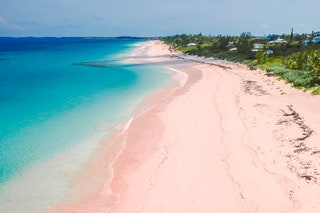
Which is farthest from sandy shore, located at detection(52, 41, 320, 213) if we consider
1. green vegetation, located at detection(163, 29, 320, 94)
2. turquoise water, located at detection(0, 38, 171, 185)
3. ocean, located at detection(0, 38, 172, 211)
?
green vegetation, located at detection(163, 29, 320, 94)

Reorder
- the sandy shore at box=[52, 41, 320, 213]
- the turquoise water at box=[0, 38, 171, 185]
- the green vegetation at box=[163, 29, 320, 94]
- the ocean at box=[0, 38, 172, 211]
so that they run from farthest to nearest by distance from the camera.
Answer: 1. the green vegetation at box=[163, 29, 320, 94]
2. the turquoise water at box=[0, 38, 171, 185]
3. the ocean at box=[0, 38, 172, 211]
4. the sandy shore at box=[52, 41, 320, 213]

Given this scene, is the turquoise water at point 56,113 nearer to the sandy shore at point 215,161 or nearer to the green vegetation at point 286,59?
the sandy shore at point 215,161

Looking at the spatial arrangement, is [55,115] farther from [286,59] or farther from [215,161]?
[286,59]

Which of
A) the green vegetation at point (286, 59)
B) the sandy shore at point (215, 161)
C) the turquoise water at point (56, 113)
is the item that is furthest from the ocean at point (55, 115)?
the green vegetation at point (286, 59)

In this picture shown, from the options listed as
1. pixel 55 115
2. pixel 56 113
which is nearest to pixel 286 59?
pixel 56 113

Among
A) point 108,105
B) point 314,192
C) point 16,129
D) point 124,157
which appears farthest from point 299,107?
point 16,129

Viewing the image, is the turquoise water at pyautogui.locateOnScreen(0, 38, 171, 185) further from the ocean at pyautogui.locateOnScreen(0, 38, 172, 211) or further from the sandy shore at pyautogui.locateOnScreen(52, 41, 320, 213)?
the sandy shore at pyautogui.locateOnScreen(52, 41, 320, 213)

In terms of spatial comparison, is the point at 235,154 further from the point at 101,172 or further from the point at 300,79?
the point at 300,79

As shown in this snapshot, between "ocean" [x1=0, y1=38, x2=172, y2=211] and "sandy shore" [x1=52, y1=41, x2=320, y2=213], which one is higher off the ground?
"sandy shore" [x1=52, y1=41, x2=320, y2=213]
